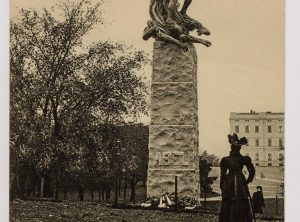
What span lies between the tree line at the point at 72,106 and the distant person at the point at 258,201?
1724 millimetres

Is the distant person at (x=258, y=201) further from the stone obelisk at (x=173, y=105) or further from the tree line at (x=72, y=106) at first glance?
the tree line at (x=72, y=106)

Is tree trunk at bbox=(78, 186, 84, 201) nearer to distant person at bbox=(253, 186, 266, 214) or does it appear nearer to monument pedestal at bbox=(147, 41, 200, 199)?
monument pedestal at bbox=(147, 41, 200, 199)

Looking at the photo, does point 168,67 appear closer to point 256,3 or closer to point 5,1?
point 256,3

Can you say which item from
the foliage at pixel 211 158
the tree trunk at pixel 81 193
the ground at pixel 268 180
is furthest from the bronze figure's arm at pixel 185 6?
the tree trunk at pixel 81 193

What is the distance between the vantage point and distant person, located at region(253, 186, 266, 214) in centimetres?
1138

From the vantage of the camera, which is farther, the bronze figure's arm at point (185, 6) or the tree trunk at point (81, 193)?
the tree trunk at point (81, 193)

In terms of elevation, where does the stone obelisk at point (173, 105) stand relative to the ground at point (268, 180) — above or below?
above

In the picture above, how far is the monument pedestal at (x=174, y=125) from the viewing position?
38.8 feet

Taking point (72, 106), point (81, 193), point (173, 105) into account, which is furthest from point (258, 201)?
point (72, 106)

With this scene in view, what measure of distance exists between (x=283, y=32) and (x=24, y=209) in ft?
13.4

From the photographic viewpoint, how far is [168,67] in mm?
11969

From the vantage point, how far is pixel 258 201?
11.4m

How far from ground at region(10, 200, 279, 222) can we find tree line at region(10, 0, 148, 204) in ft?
2.28

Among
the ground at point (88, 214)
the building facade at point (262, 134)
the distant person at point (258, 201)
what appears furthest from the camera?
the distant person at point (258, 201)
